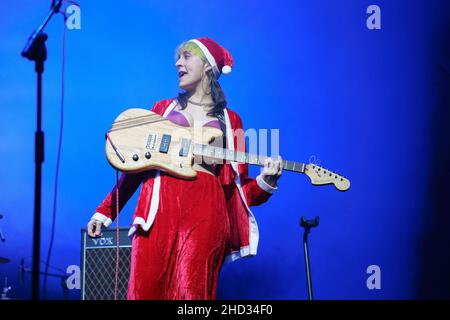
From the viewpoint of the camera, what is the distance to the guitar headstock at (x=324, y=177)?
4043 millimetres

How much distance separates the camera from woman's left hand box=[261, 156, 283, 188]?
12.8ft

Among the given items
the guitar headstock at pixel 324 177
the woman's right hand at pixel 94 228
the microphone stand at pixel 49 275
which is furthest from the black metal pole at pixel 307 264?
the microphone stand at pixel 49 275

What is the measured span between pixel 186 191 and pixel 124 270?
52 centimetres

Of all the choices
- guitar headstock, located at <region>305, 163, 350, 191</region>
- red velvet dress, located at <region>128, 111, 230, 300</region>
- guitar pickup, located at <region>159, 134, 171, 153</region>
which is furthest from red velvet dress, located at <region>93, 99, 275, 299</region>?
guitar headstock, located at <region>305, 163, 350, 191</region>

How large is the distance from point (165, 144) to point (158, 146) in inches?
1.4

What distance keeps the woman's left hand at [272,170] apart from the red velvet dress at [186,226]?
38mm

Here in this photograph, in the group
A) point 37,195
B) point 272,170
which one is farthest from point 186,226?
point 37,195

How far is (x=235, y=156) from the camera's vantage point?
3902 mm

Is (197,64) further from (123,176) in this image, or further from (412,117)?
(412,117)

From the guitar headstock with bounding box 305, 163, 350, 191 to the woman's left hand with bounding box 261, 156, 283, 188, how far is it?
0.19 meters

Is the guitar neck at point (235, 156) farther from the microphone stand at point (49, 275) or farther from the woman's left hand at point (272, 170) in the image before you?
the microphone stand at point (49, 275)

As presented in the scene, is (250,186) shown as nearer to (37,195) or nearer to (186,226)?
(186,226)

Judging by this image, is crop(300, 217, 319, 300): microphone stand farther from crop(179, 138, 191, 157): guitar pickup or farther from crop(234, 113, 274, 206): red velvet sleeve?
crop(179, 138, 191, 157): guitar pickup
